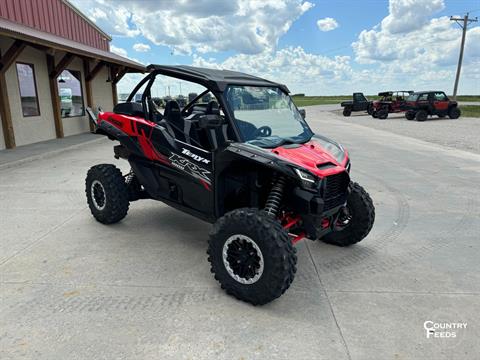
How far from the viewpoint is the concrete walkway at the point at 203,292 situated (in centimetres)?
231

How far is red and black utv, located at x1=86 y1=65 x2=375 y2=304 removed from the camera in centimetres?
271

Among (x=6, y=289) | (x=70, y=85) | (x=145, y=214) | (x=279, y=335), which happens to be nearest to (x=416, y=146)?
(x=145, y=214)

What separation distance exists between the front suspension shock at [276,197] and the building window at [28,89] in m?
10.6

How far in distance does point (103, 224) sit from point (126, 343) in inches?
94.9

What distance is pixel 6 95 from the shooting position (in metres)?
9.75

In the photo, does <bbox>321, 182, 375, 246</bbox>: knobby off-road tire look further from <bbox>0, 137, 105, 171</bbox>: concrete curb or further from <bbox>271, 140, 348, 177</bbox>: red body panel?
<bbox>0, 137, 105, 171</bbox>: concrete curb

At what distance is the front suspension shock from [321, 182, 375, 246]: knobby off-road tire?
3.56 ft

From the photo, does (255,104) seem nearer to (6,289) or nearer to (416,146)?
(6,289)

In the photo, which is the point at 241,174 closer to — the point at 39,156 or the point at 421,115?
the point at 39,156

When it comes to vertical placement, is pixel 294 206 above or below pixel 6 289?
above

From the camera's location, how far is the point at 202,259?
11.6 feet

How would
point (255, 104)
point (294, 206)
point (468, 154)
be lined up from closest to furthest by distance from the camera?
point (294, 206)
point (255, 104)
point (468, 154)

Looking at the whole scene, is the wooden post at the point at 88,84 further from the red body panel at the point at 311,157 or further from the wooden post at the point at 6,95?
the red body panel at the point at 311,157

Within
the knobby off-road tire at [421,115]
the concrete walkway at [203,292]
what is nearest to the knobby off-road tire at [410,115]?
the knobby off-road tire at [421,115]
